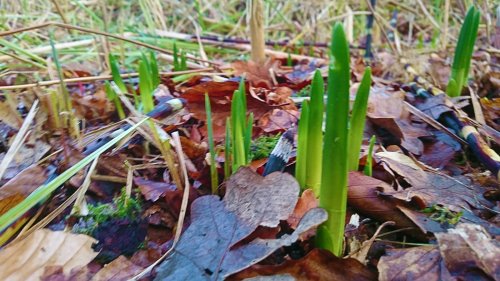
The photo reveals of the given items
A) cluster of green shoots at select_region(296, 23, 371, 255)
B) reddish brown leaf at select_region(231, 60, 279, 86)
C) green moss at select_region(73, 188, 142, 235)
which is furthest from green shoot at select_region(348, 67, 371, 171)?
reddish brown leaf at select_region(231, 60, 279, 86)

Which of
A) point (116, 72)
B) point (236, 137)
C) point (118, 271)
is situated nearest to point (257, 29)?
point (116, 72)

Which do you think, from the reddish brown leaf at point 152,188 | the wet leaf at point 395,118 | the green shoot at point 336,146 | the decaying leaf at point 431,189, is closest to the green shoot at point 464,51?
the wet leaf at point 395,118

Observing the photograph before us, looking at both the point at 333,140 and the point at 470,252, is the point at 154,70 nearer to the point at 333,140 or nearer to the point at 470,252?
the point at 333,140

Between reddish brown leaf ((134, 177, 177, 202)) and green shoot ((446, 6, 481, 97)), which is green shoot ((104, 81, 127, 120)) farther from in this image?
green shoot ((446, 6, 481, 97))

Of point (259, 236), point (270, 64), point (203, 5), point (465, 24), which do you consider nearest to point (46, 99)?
point (259, 236)

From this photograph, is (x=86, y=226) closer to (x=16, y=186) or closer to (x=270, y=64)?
(x=16, y=186)

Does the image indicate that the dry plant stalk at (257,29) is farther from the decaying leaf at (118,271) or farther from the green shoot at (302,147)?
the decaying leaf at (118,271)
